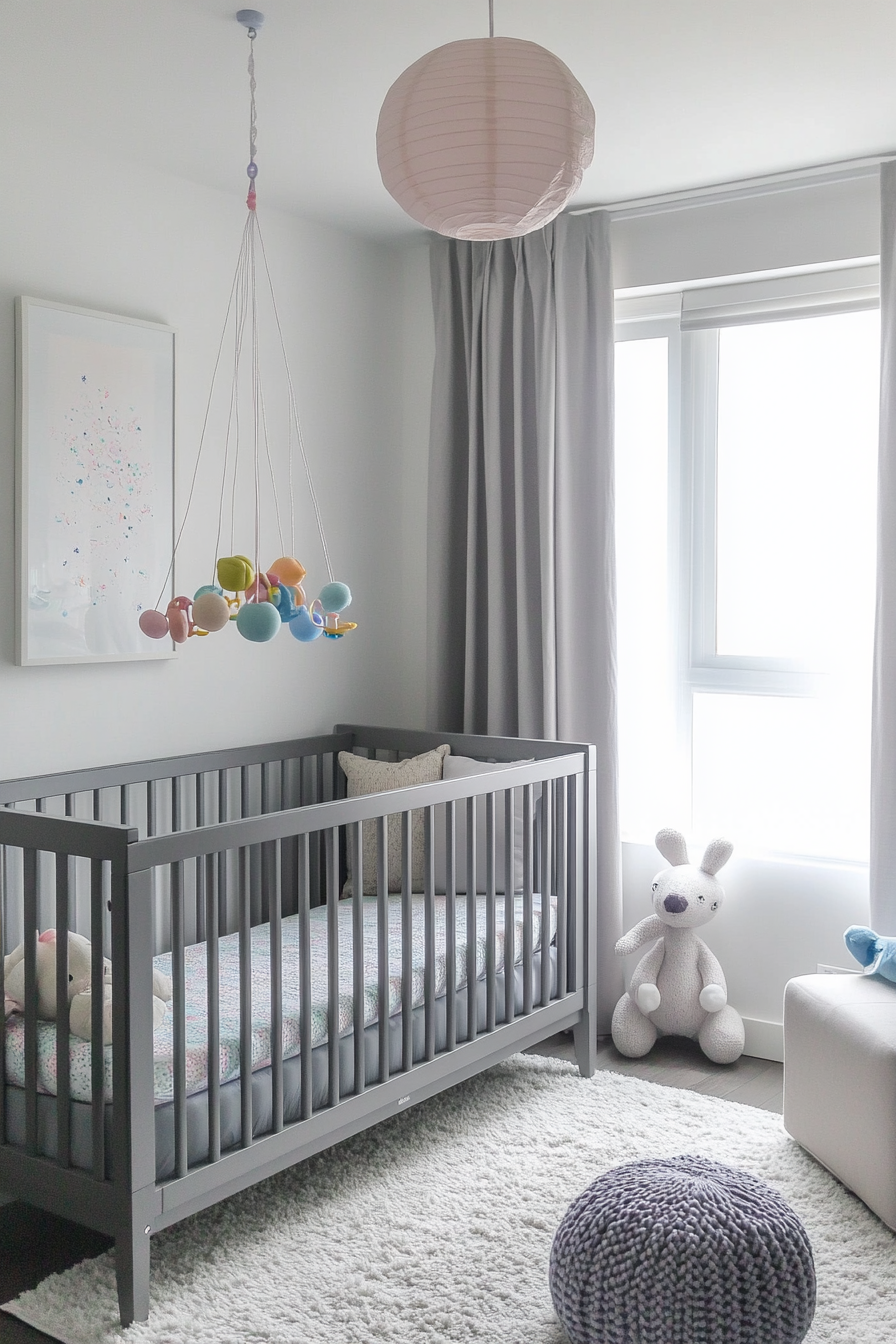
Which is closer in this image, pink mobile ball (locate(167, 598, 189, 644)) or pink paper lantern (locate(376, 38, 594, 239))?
pink paper lantern (locate(376, 38, 594, 239))

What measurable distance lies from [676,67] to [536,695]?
1747mm

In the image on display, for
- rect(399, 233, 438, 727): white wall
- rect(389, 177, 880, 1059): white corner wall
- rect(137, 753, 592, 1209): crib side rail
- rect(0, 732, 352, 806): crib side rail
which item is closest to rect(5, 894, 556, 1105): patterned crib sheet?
rect(137, 753, 592, 1209): crib side rail

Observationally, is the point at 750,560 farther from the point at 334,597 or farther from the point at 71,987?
the point at 71,987

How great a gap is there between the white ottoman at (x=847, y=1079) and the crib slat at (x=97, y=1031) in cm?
150

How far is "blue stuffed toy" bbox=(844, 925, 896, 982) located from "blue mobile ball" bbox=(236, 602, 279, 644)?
1.58 m

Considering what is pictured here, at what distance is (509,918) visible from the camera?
291 cm

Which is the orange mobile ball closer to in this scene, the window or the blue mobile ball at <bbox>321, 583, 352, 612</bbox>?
the blue mobile ball at <bbox>321, 583, 352, 612</bbox>

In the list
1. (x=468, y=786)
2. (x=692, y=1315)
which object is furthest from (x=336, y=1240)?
(x=468, y=786)

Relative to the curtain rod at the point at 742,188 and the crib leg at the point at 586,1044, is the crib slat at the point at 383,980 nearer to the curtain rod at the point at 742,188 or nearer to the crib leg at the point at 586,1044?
the crib leg at the point at 586,1044

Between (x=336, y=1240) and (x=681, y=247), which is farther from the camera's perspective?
(x=681, y=247)

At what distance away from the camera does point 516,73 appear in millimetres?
1727

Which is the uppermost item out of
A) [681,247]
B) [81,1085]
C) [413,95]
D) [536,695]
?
[681,247]

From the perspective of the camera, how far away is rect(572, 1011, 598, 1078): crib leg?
10.6 ft

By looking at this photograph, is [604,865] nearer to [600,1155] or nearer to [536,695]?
[536,695]
